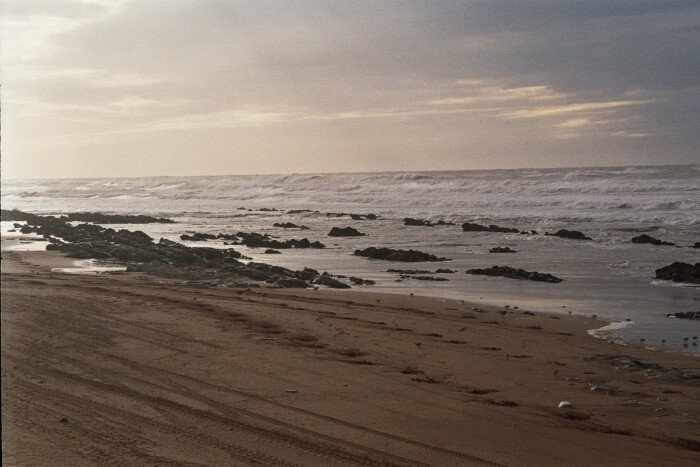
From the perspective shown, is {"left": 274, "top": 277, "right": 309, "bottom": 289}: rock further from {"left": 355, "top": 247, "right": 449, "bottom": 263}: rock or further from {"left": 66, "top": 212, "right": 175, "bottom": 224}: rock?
{"left": 66, "top": 212, "right": 175, "bottom": 224}: rock

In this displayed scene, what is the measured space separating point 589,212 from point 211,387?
133ft

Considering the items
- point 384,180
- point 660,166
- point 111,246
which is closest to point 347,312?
point 111,246

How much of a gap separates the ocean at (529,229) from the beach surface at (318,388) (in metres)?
1.64

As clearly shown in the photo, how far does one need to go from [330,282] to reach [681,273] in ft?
25.8

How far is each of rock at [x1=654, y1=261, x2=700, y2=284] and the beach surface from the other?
618cm

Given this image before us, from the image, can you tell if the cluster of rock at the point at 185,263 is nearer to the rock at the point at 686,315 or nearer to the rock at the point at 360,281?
the rock at the point at 360,281

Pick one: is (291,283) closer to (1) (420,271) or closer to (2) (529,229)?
(1) (420,271)

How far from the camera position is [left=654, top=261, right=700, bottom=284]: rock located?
1570cm

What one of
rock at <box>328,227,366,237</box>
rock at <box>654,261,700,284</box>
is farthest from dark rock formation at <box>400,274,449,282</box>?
rock at <box>328,227,366,237</box>

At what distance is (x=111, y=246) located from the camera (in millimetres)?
19531

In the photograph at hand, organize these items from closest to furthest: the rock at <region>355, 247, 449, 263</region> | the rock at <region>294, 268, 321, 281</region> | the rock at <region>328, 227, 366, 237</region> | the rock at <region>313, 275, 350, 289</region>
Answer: the rock at <region>313, 275, 350, 289</region> < the rock at <region>294, 268, 321, 281</region> < the rock at <region>355, 247, 449, 263</region> < the rock at <region>328, 227, 366, 237</region>

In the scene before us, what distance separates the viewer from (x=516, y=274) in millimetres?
16516

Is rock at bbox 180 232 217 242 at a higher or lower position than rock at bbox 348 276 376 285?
higher

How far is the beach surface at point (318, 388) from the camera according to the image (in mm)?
4746
